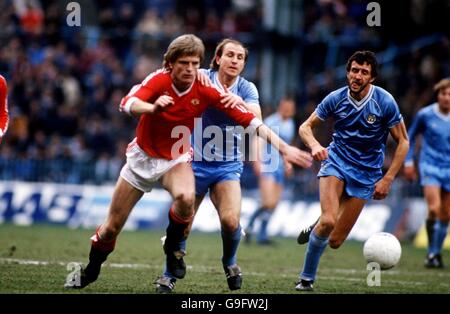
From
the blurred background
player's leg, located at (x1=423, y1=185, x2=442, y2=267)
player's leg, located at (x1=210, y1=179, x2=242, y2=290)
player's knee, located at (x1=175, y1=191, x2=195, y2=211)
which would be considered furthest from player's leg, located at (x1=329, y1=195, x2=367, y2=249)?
the blurred background

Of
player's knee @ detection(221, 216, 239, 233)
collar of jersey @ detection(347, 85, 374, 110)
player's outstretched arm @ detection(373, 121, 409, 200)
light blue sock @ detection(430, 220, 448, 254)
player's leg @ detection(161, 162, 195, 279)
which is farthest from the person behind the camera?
light blue sock @ detection(430, 220, 448, 254)

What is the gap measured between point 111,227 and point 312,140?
2.33 m

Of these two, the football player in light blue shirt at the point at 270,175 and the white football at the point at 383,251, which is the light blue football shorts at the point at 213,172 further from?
the football player in light blue shirt at the point at 270,175

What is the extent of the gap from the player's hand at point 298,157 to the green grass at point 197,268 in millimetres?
1721

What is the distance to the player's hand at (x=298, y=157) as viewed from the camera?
8.26 meters

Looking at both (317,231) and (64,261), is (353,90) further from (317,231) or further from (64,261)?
(64,261)

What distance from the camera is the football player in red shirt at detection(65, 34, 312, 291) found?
8.93 m

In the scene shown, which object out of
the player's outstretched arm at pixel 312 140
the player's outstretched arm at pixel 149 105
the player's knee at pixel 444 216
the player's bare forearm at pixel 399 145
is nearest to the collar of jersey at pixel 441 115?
the player's knee at pixel 444 216

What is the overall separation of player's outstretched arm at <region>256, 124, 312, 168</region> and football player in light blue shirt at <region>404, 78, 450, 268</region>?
5548mm

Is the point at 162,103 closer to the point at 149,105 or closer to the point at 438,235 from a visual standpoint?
the point at 149,105

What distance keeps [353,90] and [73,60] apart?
49.5 feet

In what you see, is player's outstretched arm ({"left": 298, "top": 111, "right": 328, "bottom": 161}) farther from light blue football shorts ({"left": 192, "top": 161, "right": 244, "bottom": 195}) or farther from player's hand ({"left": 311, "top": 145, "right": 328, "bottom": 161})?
light blue football shorts ({"left": 192, "top": 161, "right": 244, "bottom": 195})
